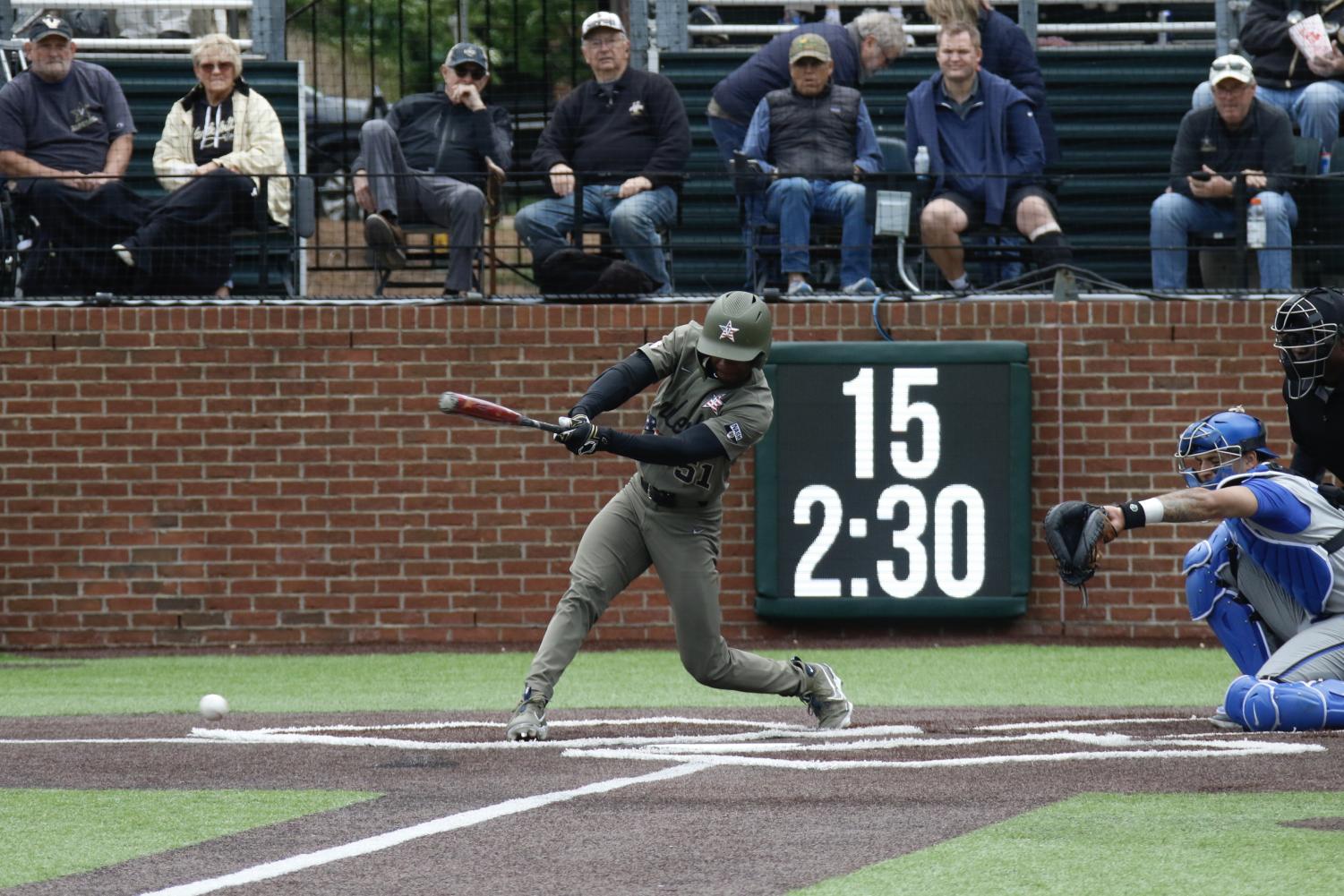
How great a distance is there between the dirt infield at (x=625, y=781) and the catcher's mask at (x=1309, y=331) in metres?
1.49

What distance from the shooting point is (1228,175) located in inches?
471

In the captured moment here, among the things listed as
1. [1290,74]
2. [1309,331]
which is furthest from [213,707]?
[1290,74]

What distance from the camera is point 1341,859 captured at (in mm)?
4836

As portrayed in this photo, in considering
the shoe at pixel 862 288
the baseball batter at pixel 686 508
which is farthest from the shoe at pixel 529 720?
the shoe at pixel 862 288

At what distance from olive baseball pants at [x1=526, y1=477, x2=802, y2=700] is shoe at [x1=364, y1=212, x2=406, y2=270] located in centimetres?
472

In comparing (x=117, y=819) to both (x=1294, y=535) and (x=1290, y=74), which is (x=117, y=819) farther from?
(x=1290, y=74)

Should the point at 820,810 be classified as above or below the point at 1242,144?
below

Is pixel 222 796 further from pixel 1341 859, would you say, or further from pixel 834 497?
pixel 834 497

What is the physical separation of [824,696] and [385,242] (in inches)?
211

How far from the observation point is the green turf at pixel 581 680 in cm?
950

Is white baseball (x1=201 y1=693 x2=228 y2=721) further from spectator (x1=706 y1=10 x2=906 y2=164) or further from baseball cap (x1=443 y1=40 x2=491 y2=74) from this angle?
spectator (x1=706 y1=10 x2=906 y2=164)

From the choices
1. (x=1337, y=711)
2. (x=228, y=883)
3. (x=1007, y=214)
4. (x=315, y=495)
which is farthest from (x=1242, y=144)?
(x=228, y=883)

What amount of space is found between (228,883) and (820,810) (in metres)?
1.92

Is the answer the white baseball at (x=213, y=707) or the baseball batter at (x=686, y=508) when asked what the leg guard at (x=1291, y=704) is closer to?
the baseball batter at (x=686, y=508)
